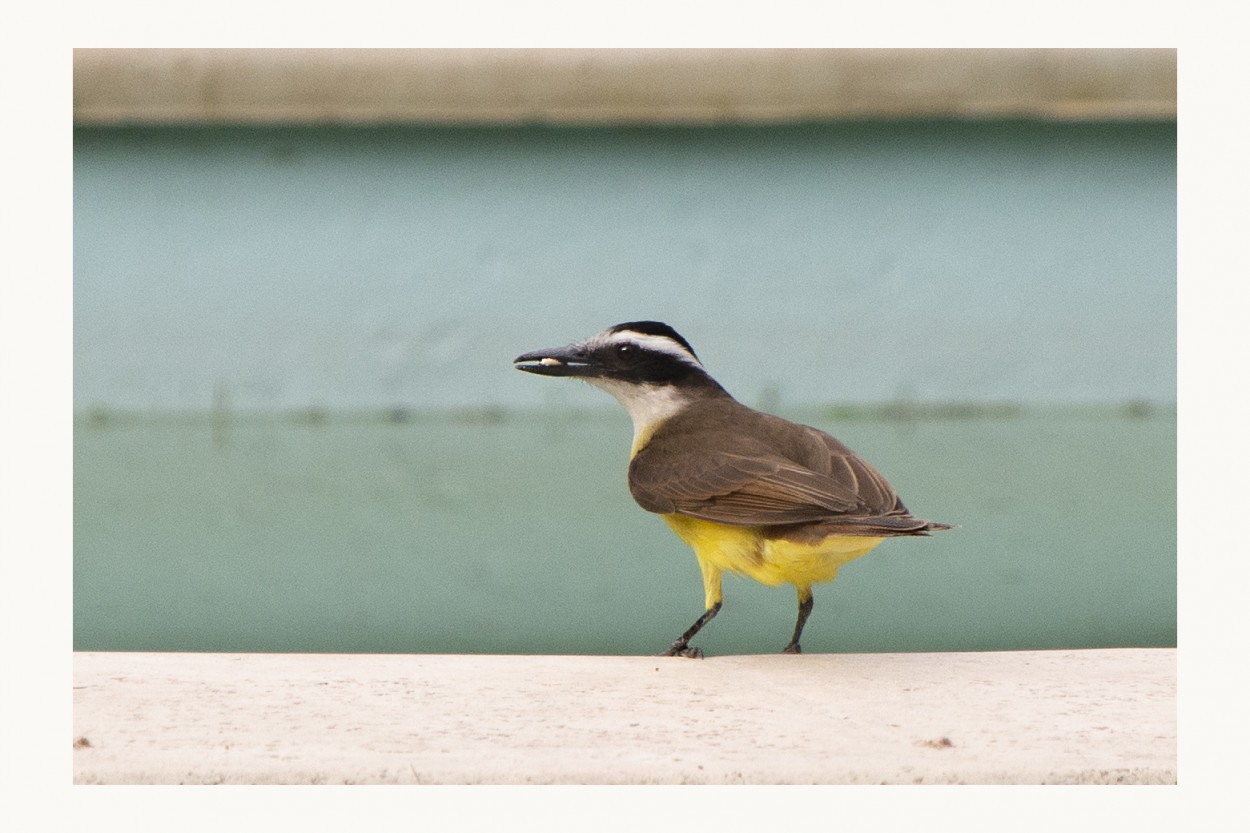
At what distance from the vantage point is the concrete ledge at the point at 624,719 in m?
3.28

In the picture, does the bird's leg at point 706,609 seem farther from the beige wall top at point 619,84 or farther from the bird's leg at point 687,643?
the beige wall top at point 619,84

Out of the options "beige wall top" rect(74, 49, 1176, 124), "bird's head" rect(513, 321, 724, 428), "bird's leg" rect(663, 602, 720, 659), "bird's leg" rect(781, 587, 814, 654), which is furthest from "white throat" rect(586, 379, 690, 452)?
"beige wall top" rect(74, 49, 1176, 124)

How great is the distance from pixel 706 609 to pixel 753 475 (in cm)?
56

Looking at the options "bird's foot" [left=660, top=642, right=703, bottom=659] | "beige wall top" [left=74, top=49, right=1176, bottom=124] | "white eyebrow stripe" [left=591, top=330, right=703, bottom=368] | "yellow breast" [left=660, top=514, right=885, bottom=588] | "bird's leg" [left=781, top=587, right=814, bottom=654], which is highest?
"beige wall top" [left=74, top=49, right=1176, bottom=124]

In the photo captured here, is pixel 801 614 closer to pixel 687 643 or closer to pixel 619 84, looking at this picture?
pixel 687 643

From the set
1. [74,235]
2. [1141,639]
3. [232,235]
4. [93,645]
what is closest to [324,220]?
[232,235]

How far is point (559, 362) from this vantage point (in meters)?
4.51

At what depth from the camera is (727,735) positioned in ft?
11.5

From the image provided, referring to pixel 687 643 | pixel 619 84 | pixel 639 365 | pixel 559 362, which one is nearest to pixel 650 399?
pixel 639 365

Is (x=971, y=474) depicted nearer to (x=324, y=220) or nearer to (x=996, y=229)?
(x=996, y=229)

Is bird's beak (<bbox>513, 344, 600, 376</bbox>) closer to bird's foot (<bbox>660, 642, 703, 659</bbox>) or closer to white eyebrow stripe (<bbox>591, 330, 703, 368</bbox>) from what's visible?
white eyebrow stripe (<bbox>591, 330, 703, 368</bbox>)

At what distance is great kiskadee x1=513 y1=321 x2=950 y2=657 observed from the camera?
387 cm

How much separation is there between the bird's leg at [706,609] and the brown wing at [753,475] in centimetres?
26

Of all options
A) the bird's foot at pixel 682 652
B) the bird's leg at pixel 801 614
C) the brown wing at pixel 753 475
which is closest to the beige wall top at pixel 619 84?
the brown wing at pixel 753 475
